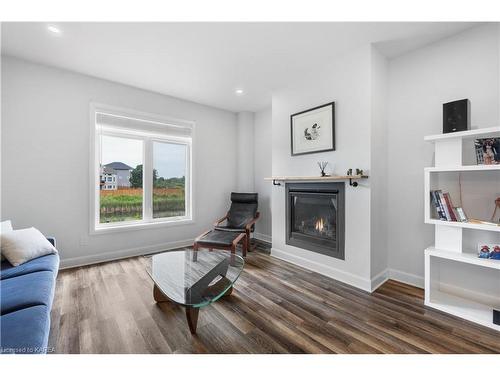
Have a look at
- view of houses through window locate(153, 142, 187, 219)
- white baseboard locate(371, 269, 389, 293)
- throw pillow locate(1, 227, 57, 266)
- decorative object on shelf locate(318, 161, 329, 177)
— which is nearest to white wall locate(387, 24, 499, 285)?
white baseboard locate(371, 269, 389, 293)

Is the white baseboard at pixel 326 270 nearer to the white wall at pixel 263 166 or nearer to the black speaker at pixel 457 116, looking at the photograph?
the white wall at pixel 263 166

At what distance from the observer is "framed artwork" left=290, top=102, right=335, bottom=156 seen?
2.69 metres

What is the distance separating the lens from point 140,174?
3.57m

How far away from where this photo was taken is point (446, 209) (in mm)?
1988

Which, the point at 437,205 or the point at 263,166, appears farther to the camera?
the point at 263,166

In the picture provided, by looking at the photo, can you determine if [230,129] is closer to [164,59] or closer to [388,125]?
[164,59]

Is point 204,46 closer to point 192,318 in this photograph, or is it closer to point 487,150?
point 192,318

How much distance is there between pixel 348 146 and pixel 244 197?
2106mm

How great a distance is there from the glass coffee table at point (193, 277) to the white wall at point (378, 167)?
1.50m

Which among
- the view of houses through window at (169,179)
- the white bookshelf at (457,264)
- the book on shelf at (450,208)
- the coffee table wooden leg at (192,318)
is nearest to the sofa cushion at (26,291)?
the coffee table wooden leg at (192,318)

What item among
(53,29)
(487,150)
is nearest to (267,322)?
(487,150)

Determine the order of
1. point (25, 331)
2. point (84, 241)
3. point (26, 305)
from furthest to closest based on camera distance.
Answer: point (84, 241)
point (26, 305)
point (25, 331)

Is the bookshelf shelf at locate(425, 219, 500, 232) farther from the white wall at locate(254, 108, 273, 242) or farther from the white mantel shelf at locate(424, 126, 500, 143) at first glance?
the white wall at locate(254, 108, 273, 242)
